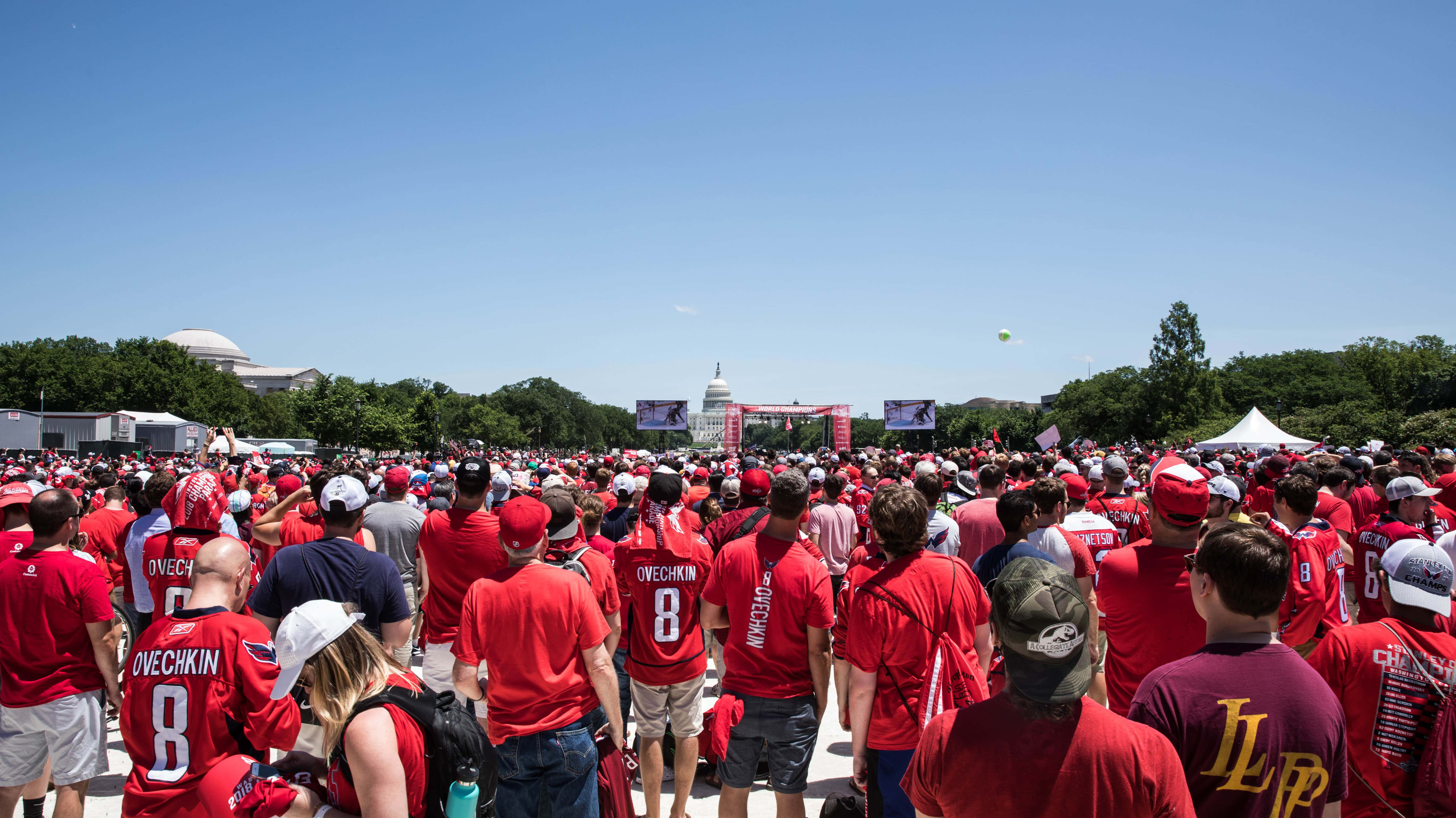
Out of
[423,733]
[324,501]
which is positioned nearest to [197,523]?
[324,501]

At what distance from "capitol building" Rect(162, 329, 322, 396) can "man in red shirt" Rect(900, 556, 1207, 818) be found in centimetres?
15035

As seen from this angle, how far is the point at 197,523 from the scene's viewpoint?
15.5 ft

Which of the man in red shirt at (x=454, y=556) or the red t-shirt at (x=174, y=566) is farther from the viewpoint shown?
the man in red shirt at (x=454, y=556)

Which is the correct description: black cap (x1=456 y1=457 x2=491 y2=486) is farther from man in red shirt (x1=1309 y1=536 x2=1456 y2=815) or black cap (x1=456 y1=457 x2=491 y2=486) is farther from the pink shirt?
man in red shirt (x1=1309 y1=536 x2=1456 y2=815)

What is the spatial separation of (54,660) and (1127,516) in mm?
7859

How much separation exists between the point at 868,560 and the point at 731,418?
161ft

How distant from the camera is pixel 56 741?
4.29 meters

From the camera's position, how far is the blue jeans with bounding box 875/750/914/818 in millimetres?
3416

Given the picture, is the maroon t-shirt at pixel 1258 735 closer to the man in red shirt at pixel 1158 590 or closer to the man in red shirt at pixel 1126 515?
the man in red shirt at pixel 1158 590

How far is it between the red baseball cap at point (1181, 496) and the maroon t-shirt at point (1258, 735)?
1.31 metres

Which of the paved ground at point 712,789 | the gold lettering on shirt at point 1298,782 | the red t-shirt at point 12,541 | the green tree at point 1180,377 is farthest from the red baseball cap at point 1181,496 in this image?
the green tree at point 1180,377

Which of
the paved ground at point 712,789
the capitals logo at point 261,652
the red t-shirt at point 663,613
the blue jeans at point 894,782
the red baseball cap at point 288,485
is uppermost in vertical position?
the red baseball cap at point 288,485

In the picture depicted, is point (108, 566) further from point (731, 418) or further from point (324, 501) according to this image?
point (731, 418)

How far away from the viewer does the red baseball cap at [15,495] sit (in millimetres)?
5602
